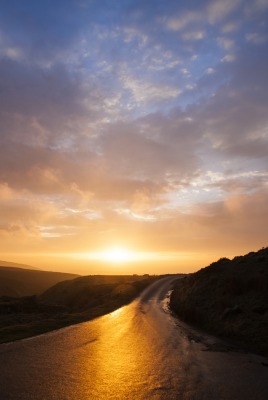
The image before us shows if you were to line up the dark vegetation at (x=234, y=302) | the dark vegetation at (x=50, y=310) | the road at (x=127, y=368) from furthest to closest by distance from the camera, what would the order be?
the dark vegetation at (x=50, y=310) < the dark vegetation at (x=234, y=302) < the road at (x=127, y=368)

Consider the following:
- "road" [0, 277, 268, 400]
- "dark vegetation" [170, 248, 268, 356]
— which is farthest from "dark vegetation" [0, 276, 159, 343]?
"dark vegetation" [170, 248, 268, 356]

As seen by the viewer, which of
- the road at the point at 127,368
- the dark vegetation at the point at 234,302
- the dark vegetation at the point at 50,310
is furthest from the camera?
the dark vegetation at the point at 50,310

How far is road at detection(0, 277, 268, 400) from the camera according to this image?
10.5 metres

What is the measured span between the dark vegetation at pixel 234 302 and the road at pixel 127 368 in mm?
1907

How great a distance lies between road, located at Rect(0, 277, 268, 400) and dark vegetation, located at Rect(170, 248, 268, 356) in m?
1.91

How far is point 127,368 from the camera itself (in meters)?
13.2

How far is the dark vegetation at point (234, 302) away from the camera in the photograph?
794 inches

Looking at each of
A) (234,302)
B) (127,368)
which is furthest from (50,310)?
(127,368)

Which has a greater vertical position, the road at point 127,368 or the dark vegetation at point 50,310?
the dark vegetation at point 50,310

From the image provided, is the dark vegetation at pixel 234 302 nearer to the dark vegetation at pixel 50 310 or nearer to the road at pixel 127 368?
the road at pixel 127 368

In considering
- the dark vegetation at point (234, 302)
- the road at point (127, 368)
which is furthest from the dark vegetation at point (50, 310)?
the dark vegetation at point (234, 302)

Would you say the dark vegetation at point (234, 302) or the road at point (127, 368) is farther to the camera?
the dark vegetation at point (234, 302)

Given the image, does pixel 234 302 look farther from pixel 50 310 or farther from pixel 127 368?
pixel 50 310

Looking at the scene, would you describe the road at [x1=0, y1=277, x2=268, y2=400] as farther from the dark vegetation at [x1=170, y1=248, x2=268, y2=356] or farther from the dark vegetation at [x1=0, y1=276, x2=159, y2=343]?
the dark vegetation at [x1=0, y1=276, x2=159, y2=343]
